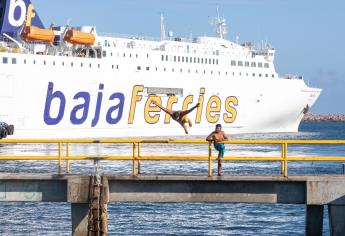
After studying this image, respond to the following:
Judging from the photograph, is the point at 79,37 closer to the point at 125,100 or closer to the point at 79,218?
the point at 125,100

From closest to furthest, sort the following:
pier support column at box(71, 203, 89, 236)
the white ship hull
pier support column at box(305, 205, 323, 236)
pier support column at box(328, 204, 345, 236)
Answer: pier support column at box(328, 204, 345, 236) < pier support column at box(71, 203, 89, 236) < pier support column at box(305, 205, 323, 236) < the white ship hull

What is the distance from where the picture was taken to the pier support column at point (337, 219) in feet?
52.0

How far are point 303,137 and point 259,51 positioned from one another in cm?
883

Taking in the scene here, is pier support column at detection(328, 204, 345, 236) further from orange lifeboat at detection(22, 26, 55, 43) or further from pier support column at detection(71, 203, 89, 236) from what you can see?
orange lifeboat at detection(22, 26, 55, 43)

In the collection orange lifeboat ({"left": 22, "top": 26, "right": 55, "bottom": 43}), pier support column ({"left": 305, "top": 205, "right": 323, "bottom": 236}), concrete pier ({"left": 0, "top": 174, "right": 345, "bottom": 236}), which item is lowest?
pier support column ({"left": 305, "top": 205, "right": 323, "bottom": 236})

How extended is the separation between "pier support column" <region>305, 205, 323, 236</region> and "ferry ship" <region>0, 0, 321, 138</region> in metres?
38.2

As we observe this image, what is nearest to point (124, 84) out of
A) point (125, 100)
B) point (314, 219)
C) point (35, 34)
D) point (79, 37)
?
point (125, 100)

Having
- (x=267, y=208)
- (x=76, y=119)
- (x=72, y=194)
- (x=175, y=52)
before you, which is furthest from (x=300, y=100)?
(x=72, y=194)

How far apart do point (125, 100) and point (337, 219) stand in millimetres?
45140

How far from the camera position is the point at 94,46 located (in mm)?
61969

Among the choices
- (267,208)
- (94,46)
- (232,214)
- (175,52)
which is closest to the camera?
(232,214)

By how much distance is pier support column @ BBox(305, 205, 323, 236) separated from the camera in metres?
16.5

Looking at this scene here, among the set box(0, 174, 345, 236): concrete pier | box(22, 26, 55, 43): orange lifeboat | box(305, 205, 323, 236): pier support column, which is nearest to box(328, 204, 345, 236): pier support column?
box(0, 174, 345, 236): concrete pier

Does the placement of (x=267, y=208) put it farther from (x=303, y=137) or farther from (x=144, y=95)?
(x=303, y=137)
